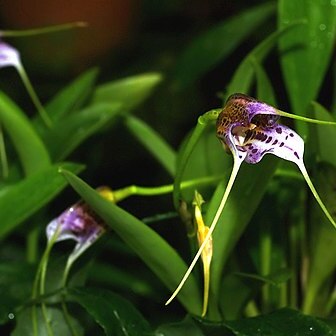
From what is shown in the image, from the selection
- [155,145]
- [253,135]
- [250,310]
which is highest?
[253,135]

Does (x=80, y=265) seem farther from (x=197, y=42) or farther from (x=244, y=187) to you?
(x=197, y=42)

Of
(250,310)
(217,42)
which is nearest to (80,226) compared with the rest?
(250,310)

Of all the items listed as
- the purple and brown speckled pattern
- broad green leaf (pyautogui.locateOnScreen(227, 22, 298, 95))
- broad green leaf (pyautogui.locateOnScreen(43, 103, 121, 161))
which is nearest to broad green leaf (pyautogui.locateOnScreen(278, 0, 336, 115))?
broad green leaf (pyautogui.locateOnScreen(227, 22, 298, 95))

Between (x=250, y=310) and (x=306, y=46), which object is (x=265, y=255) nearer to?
(x=250, y=310)

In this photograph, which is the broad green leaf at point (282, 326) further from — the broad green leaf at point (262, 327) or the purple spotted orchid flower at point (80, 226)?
the purple spotted orchid flower at point (80, 226)

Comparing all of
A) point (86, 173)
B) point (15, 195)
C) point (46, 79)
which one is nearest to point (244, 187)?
point (15, 195)
